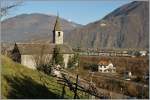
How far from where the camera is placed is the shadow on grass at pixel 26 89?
6063 millimetres

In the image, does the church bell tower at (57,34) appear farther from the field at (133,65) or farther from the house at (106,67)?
the house at (106,67)

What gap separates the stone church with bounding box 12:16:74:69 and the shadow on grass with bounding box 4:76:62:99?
977 centimetres

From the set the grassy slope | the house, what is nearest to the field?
the house

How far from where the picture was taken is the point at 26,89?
6.46 m

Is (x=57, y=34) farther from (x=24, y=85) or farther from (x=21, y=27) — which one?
(x=24, y=85)

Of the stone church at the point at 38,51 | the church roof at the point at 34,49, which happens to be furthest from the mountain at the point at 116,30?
the church roof at the point at 34,49

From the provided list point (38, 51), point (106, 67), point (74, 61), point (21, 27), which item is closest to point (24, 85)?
point (38, 51)

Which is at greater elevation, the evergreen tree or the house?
the evergreen tree

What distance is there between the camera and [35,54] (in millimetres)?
23203

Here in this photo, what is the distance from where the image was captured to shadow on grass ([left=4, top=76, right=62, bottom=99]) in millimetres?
6063

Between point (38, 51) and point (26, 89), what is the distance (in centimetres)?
1686

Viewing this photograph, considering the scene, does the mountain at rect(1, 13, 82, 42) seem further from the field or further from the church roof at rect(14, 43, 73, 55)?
the field

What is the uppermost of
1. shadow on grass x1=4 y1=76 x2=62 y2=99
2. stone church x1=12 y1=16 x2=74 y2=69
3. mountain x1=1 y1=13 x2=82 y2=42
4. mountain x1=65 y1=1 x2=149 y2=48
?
mountain x1=65 y1=1 x2=149 y2=48

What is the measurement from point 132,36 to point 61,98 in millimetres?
117754
